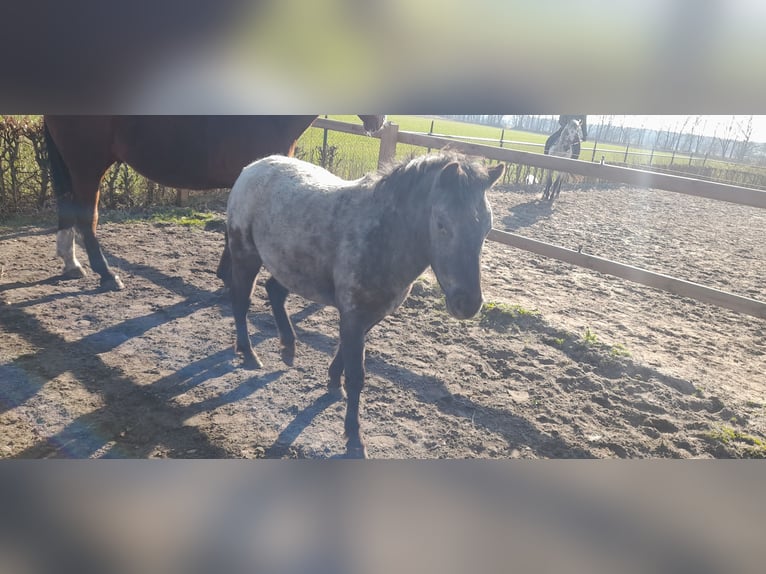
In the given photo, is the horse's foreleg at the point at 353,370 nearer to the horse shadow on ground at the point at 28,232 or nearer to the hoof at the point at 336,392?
the hoof at the point at 336,392

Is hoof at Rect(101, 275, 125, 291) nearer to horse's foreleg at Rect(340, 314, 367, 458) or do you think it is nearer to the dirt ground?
the dirt ground

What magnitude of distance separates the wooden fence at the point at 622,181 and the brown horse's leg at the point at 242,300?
130 cm

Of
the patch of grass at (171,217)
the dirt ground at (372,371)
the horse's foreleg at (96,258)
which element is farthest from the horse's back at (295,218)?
the patch of grass at (171,217)

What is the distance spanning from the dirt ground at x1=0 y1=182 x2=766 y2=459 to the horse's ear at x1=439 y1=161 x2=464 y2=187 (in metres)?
1.69

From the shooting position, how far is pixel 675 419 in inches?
141

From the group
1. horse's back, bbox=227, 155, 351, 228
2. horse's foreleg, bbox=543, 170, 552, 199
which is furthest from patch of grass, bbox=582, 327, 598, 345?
horse's foreleg, bbox=543, 170, 552, 199

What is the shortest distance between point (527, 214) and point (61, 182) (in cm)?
893

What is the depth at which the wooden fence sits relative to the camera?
3439 mm

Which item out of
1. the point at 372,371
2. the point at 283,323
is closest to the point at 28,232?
the point at 283,323

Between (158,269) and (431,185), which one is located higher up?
(431,185)
